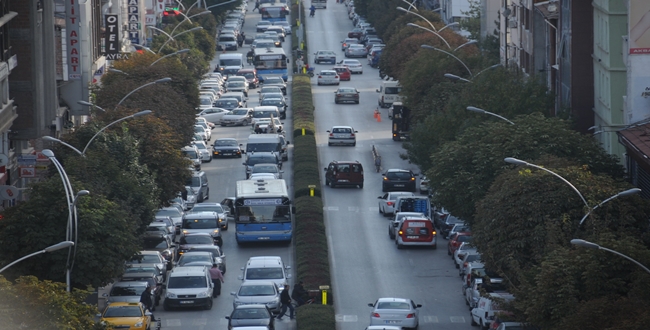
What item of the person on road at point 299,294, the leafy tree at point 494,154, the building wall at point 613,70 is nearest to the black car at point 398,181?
the building wall at point 613,70

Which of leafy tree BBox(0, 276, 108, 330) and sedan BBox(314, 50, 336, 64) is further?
sedan BBox(314, 50, 336, 64)

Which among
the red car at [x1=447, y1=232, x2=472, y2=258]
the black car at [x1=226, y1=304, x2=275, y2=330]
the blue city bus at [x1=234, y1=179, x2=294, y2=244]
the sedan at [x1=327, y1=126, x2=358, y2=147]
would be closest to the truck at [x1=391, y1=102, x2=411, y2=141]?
the sedan at [x1=327, y1=126, x2=358, y2=147]

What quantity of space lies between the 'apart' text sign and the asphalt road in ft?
45.6

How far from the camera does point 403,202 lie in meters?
63.4

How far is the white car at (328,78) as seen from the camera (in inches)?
4476

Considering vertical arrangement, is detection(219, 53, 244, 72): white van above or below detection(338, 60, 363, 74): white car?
above

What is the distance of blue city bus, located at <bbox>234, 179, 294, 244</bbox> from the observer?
5806 centimetres

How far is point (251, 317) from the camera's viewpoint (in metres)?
42.5

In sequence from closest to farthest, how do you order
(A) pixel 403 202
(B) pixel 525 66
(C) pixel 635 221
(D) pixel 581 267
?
(D) pixel 581 267 < (C) pixel 635 221 < (A) pixel 403 202 < (B) pixel 525 66

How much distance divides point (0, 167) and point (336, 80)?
194 ft

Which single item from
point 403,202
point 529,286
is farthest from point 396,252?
point 529,286

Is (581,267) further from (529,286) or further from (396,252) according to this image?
(396,252)

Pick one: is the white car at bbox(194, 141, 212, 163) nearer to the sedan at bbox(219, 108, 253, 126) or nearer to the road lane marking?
the sedan at bbox(219, 108, 253, 126)

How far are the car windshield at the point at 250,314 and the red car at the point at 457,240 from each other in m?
15.0
